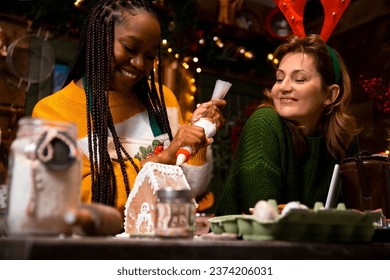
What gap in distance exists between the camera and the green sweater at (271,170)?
1768 millimetres

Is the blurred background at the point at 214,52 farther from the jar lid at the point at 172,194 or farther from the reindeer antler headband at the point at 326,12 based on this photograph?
the jar lid at the point at 172,194

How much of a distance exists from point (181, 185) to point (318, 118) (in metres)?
1.00

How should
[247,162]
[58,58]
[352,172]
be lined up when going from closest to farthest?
1. [352,172]
2. [247,162]
3. [58,58]

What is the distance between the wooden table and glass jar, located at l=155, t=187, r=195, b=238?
86 millimetres

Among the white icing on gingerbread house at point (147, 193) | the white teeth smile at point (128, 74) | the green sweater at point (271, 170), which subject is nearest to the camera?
the white icing on gingerbread house at point (147, 193)

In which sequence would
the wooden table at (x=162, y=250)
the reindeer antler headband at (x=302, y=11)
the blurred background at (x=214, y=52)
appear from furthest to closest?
1. the blurred background at (x=214, y=52)
2. the reindeer antler headband at (x=302, y=11)
3. the wooden table at (x=162, y=250)

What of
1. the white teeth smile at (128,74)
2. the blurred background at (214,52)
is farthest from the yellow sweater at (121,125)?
the blurred background at (214,52)

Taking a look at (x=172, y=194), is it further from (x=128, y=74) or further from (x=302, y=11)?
(x=302, y=11)

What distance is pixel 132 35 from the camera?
1605 mm

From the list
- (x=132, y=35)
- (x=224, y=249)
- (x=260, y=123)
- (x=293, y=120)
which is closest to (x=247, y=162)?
(x=260, y=123)

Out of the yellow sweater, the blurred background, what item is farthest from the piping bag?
the blurred background

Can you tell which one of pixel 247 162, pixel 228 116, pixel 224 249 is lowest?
pixel 224 249

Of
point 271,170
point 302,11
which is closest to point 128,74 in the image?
point 271,170

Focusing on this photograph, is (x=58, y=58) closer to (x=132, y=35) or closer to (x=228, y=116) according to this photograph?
(x=228, y=116)
